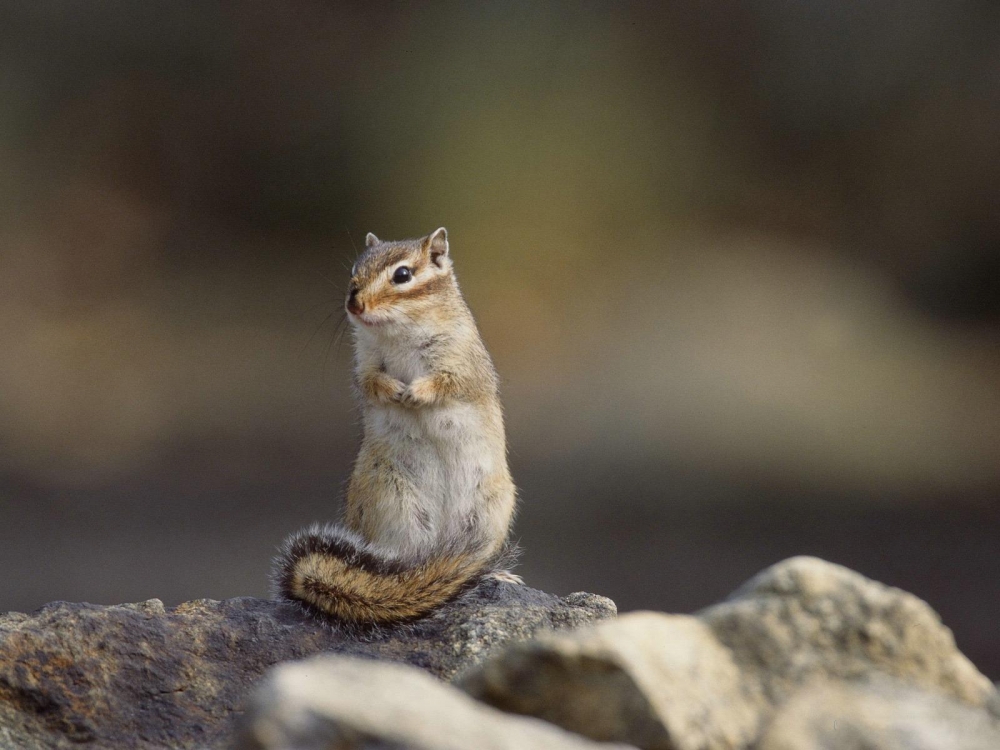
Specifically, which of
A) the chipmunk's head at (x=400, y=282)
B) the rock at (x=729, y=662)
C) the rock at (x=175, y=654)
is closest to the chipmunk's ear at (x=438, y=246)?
the chipmunk's head at (x=400, y=282)

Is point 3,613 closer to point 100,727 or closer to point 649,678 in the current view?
point 100,727

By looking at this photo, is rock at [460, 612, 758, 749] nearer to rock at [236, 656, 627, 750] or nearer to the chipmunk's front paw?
rock at [236, 656, 627, 750]

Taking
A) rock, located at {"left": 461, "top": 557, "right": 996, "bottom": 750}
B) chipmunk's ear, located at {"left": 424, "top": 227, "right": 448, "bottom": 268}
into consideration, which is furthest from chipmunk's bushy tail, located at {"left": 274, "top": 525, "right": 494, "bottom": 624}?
rock, located at {"left": 461, "top": 557, "right": 996, "bottom": 750}

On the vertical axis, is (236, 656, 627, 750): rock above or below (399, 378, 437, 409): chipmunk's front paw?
below

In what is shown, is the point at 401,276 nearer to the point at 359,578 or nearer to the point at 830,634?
the point at 359,578

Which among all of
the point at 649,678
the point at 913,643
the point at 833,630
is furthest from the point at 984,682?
the point at 649,678

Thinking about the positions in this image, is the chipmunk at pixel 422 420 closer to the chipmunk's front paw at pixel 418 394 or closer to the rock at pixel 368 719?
the chipmunk's front paw at pixel 418 394
